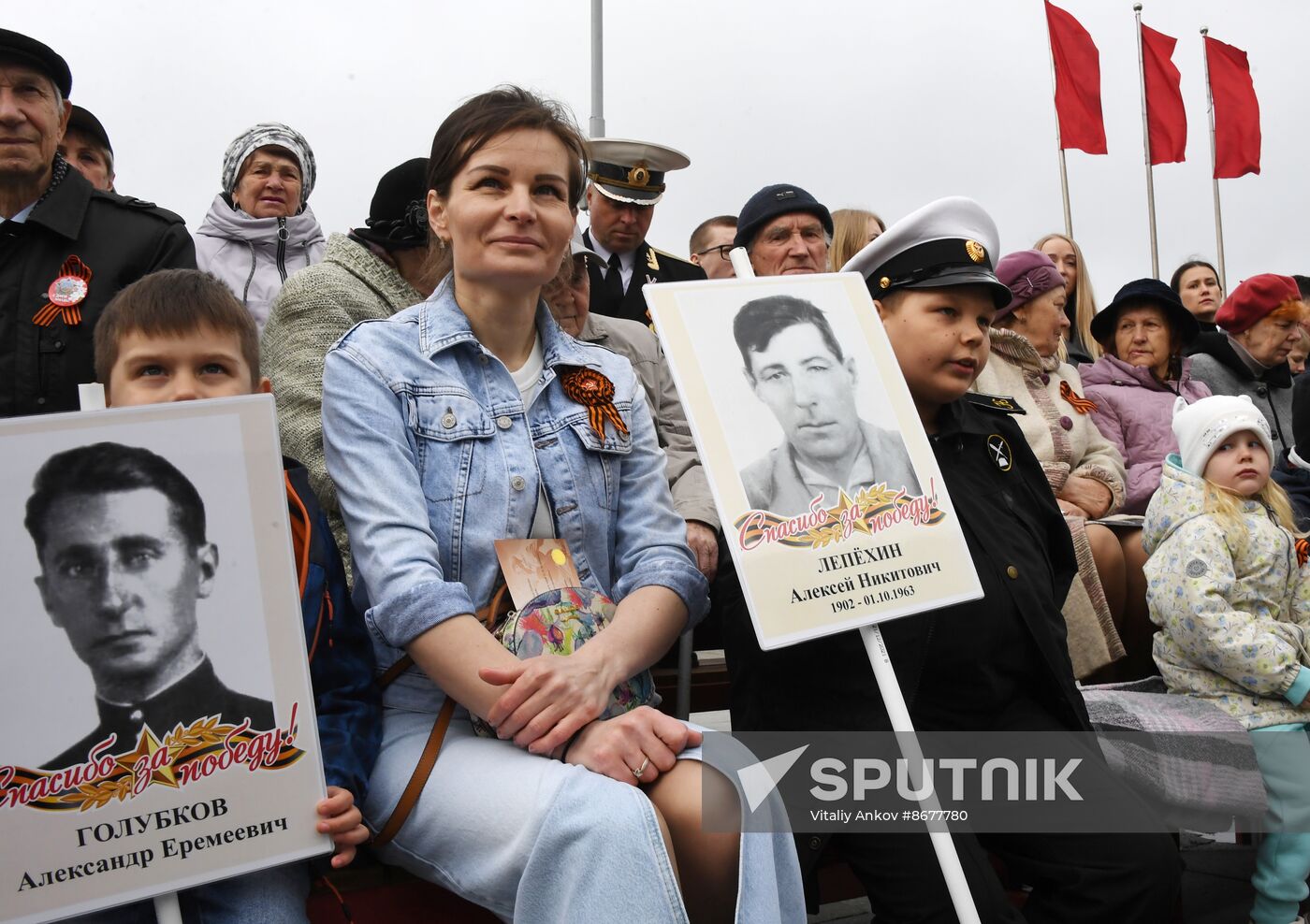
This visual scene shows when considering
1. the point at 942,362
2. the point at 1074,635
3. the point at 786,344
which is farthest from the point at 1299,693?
the point at 786,344

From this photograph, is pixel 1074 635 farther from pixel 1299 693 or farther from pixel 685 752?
pixel 685 752

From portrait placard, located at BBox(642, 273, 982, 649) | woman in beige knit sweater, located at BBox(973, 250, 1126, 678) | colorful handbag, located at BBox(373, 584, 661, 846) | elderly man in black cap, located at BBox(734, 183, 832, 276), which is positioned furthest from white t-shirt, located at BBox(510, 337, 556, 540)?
elderly man in black cap, located at BBox(734, 183, 832, 276)

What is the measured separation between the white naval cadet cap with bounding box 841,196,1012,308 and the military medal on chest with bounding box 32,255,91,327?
6.88 feet

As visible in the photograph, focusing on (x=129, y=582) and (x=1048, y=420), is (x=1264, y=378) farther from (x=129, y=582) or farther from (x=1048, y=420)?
(x=129, y=582)

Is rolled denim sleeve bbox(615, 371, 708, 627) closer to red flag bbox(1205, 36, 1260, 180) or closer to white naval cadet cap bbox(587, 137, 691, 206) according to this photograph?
white naval cadet cap bbox(587, 137, 691, 206)

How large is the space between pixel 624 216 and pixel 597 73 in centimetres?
394

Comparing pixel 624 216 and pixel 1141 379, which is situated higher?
pixel 624 216

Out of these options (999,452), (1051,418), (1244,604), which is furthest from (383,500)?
(1051,418)

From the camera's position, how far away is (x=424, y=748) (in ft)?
6.73

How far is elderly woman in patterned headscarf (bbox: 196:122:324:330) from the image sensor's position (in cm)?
436

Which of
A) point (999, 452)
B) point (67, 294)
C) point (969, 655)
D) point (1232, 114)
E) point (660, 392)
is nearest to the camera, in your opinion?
point (969, 655)

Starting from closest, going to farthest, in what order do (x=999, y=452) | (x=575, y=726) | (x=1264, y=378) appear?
(x=575, y=726) → (x=999, y=452) → (x=1264, y=378)

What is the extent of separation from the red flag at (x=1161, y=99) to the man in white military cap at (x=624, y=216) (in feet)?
40.2

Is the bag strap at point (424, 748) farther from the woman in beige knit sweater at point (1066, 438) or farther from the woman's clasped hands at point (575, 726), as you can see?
the woman in beige knit sweater at point (1066, 438)
